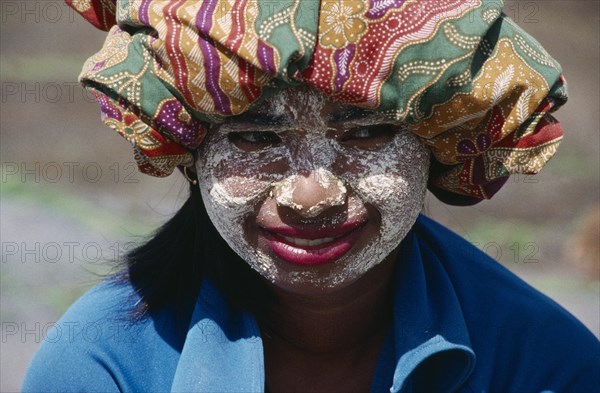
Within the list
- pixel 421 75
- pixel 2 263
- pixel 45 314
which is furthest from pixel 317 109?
pixel 2 263

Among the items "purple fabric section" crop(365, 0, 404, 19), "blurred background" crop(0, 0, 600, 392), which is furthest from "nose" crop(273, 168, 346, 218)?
"blurred background" crop(0, 0, 600, 392)

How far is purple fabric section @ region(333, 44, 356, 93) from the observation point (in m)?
1.89

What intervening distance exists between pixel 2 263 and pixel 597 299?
2.30m

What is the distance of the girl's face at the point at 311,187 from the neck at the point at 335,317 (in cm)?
19

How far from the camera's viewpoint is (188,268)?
2416 mm

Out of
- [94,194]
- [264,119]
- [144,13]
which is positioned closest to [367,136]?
[264,119]

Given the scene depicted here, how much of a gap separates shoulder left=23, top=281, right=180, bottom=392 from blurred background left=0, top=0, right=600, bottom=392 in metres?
1.47

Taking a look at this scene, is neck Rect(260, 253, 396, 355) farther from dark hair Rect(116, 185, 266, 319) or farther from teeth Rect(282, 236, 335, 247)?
teeth Rect(282, 236, 335, 247)

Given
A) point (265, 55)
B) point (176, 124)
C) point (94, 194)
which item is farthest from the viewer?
point (94, 194)

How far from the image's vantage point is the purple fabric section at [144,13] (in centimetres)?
194

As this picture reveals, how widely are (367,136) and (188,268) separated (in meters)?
0.57

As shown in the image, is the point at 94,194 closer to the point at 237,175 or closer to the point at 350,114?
the point at 237,175

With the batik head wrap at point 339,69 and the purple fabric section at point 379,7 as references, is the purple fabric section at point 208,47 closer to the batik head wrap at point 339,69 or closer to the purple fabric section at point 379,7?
the batik head wrap at point 339,69

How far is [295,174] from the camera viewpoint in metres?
2.03
